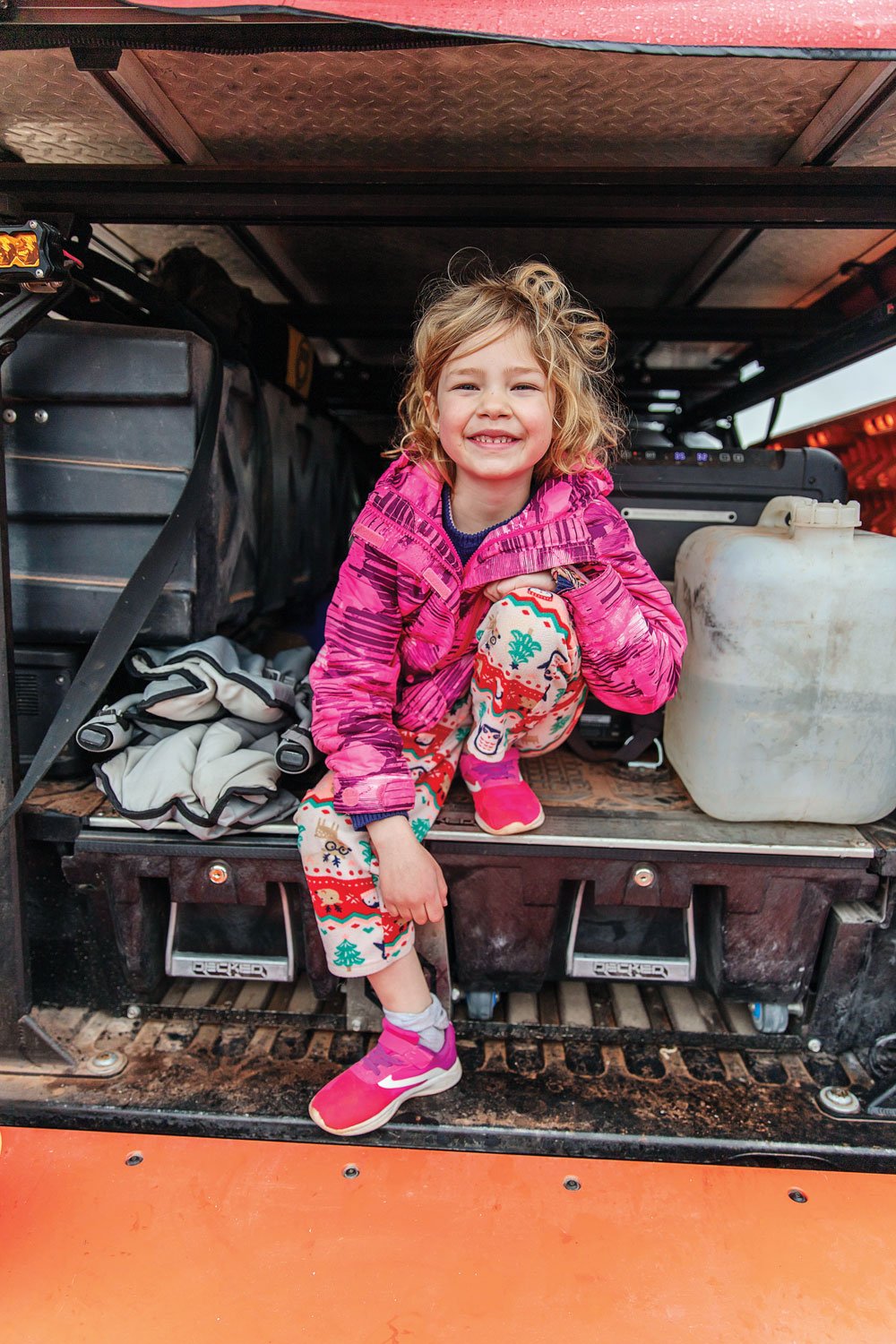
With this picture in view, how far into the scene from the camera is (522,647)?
1242 millimetres

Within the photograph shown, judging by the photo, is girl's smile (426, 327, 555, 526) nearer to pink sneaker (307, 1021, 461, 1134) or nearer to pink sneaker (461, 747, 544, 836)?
pink sneaker (461, 747, 544, 836)

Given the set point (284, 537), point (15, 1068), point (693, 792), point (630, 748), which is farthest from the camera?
point (284, 537)

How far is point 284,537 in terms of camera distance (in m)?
2.32

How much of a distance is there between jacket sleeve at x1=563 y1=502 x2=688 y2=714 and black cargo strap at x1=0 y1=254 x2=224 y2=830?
2.36 ft

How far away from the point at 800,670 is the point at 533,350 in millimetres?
692

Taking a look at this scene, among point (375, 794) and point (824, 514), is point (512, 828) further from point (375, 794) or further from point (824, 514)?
point (824, 514)

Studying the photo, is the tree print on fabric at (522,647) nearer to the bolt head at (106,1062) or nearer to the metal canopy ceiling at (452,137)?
the metal canopy ceiling at (452,137)

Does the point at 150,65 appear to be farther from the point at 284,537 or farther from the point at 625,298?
the point at 625,298

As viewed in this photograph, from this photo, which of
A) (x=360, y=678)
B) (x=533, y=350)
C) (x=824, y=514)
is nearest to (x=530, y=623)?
(x=360, y=678)

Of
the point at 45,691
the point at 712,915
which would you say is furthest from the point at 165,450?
the point at 712,915

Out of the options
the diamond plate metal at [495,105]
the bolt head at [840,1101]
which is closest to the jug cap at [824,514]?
the diamond plate metal at [495,105]

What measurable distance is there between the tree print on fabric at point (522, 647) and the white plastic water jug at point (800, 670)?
1.25ft

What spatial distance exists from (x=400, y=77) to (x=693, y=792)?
1.24m

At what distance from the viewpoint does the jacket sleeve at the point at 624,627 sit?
4.11 feet
